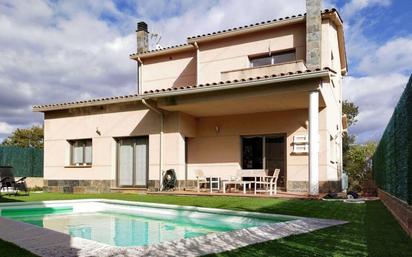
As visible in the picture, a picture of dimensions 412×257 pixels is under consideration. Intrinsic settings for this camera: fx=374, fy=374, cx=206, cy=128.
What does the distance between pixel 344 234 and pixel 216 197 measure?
7.23 m

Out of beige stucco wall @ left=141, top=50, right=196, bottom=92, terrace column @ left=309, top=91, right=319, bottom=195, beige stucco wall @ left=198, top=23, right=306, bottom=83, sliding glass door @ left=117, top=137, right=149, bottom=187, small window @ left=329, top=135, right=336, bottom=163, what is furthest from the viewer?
beige stucco wall @ left=141, top=50, right=196, bottom=92

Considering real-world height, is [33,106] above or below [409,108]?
above

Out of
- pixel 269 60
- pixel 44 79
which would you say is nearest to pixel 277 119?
pixel 269 60

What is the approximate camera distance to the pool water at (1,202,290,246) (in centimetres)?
761

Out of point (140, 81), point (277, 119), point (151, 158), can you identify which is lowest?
point (151, 158)

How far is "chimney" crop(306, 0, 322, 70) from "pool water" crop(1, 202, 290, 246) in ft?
27.9

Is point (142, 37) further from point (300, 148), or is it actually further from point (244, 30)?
point (300, 148)

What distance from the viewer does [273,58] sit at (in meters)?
16.8

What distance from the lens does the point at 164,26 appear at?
23469 mm

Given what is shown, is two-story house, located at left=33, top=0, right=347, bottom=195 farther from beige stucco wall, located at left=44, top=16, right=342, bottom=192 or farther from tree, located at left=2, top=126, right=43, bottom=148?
tree, located at left=2, top=126, right=43, bottom=148

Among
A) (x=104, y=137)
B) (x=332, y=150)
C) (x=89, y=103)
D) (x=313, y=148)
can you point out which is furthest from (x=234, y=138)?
(x=89, y=103)

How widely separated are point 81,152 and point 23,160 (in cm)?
670

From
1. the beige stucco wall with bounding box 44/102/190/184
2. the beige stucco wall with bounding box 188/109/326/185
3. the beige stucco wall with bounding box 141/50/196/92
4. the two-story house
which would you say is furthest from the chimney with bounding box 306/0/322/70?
the beige stucco wall with bounding box 141/50/196/92

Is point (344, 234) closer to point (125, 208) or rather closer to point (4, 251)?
point (4, 251)
